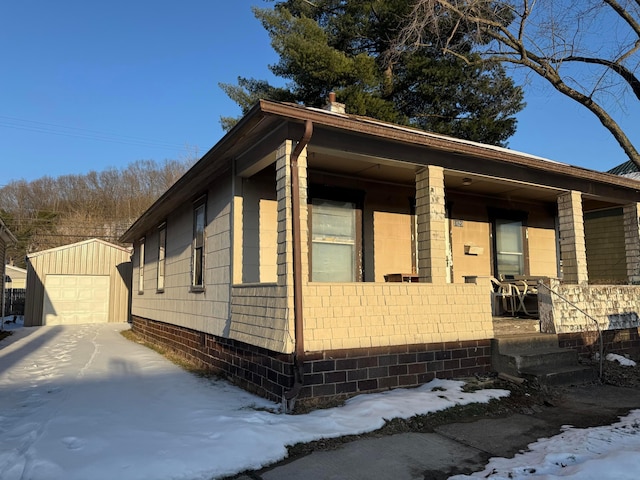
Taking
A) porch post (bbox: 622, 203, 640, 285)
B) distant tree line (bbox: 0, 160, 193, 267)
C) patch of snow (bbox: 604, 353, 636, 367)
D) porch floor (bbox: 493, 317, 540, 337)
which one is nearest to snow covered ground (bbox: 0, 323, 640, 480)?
porch floor (bbox: 493, 317, 540, 337)

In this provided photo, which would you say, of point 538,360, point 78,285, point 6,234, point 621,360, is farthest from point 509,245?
point 78,285

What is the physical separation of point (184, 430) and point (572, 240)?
7211 mm

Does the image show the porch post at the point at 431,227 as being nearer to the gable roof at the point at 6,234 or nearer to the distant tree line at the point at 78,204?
the gable roof at the point at 6,234

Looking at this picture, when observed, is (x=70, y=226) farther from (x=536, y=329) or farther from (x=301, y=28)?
(x=536, y=329)

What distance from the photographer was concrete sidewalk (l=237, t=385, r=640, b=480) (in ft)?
12.3

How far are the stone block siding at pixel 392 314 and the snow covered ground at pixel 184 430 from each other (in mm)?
686

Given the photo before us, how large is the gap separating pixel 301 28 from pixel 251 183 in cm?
1121

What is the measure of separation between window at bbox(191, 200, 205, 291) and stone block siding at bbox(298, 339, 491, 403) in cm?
376

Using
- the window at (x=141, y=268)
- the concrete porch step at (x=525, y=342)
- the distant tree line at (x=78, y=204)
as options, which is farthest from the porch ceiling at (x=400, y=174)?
the distant tree line at (x=78, y=204)

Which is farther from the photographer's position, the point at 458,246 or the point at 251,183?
the point at 458,246

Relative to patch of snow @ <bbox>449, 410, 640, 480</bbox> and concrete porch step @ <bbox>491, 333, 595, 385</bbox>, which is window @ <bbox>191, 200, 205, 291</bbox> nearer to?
concrete porch step @ <bbox>491, 333, 595, 385</bbox>

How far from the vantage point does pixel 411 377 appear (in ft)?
20.3

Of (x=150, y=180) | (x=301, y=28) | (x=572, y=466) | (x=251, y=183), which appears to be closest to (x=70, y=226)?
(x=150, y=180)

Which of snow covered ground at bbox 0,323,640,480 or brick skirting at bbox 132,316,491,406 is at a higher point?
brick skirting at bbox 132,316,491,406
